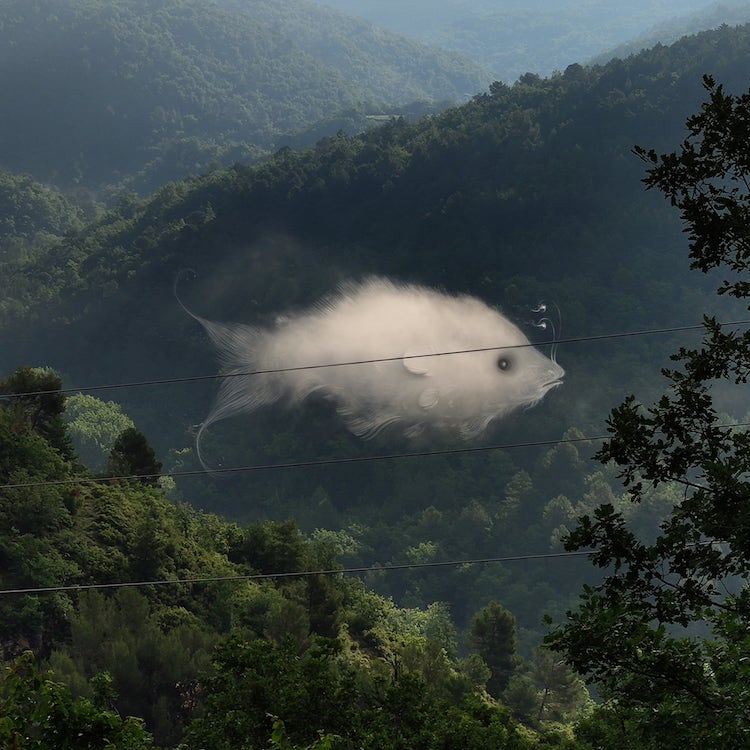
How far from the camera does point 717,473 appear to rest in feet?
30.5

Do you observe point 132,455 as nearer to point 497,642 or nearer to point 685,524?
point 497,642

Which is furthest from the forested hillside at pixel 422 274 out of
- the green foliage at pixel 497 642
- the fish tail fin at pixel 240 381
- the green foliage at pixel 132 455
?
the green foliage at pixel 132 455

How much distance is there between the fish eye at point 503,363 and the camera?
11044 centimetres

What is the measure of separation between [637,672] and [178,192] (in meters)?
154

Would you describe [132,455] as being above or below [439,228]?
below

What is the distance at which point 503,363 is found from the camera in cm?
11075

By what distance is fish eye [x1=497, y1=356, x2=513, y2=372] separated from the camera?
110 m

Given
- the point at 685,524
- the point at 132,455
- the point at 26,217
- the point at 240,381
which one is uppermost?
the point at 26,217

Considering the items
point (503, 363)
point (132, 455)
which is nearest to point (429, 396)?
point (503, 363)

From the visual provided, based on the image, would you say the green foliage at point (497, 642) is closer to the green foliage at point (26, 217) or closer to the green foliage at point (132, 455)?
the green foliage at point (132, 455)

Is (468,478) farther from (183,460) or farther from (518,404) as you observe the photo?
(183,460)

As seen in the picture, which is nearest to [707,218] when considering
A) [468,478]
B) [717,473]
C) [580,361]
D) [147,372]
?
[717,473]

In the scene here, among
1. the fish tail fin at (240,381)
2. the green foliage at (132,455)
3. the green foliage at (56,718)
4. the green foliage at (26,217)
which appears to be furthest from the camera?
the green foliage at (26,217)

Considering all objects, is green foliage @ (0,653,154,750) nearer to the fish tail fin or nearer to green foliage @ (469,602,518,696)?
green foliage @ (469,602,518,696)
